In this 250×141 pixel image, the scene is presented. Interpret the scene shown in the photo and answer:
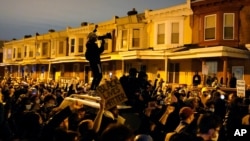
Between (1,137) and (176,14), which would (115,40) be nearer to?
(176,14)

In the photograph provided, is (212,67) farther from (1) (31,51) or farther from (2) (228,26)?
(1) (31,51)

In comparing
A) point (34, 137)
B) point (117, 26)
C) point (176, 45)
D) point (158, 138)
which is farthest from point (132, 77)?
point (117, 26)

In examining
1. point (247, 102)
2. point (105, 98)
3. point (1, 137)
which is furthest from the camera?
point (247, 102)

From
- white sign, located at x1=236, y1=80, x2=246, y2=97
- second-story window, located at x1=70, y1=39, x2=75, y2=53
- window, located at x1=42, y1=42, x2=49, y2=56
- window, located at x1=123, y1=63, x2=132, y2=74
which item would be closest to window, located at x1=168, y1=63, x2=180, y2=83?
window, located at x1=123, y1=63, x2=132, y2=74

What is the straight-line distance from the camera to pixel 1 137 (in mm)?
6383

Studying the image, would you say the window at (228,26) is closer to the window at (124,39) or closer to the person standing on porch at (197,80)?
the person standing on porch at (197,80)

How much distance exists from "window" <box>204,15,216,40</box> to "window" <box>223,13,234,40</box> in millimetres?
878

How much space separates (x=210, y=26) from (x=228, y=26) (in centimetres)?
141

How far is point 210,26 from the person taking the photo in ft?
85.3

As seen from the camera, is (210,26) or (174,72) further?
(174,72)

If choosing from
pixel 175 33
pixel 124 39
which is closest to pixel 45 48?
pixel 124 39

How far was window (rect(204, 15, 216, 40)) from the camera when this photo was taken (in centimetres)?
2569

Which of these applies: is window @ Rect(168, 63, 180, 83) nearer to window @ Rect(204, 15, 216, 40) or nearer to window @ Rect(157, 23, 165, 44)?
window @ Rect(157, 23, 165, 44)

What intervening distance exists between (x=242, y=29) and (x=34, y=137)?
22.3 meters
